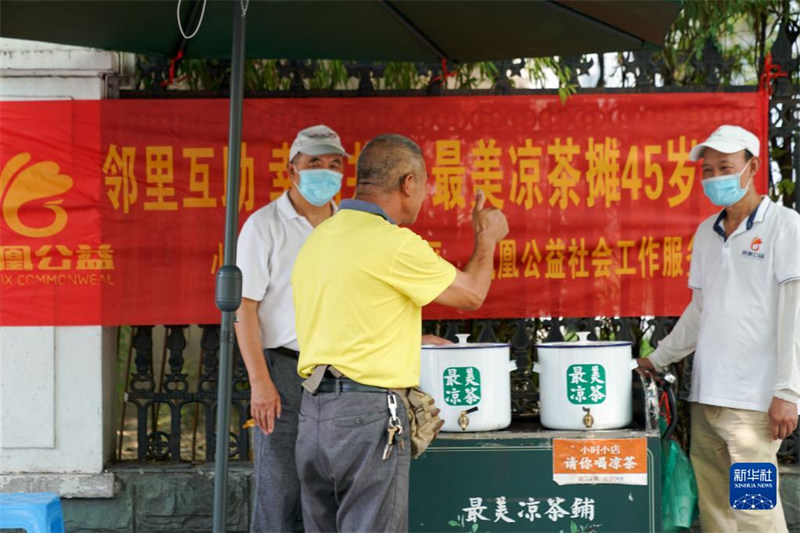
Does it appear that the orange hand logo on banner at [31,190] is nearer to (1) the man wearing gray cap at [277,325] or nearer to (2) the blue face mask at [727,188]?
(1) the man wearing gray cap at [277,325]

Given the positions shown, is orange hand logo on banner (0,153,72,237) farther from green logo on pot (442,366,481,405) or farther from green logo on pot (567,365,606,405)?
green logo on pot (567,365,606,405)

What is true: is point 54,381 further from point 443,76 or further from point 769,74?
point 769,74

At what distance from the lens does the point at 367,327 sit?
281 centimetres

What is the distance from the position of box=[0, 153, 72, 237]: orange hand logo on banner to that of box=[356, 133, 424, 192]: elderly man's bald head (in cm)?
236

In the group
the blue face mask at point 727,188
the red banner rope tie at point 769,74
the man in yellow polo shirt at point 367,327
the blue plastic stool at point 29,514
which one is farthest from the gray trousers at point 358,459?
the red banner rope tie at point 769,74

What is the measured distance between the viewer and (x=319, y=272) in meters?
2.85

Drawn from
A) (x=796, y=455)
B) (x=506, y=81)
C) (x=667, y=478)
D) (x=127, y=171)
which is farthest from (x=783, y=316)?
(x=127, y=171)

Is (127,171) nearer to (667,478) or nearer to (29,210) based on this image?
(29,210)

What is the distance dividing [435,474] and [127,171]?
7.59 ft

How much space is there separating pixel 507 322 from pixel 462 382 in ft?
4.64

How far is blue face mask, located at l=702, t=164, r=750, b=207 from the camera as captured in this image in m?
3.72

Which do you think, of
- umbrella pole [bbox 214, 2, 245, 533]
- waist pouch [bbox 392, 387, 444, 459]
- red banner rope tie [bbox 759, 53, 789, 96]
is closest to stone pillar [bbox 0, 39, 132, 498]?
umbrella pole [bbox 214, 2, 245, 533]

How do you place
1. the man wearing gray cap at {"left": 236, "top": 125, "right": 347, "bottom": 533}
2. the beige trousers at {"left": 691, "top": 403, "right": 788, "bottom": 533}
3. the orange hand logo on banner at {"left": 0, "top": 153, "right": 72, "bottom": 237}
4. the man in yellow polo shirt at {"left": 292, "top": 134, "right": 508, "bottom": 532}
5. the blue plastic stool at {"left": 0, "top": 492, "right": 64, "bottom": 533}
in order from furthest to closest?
the orange hand logo on banner at {"left": 0, "top": 153, "right": 72, "bottom": 237} < the beige trousers at {"left": 691, "top": 403, "right": 788, "bottom": 533} < the man wearing gray cap at {"left": 236, "top": 125, "right": 347, "bottom": 533} < the blue plastic stool at {"left": 0, "top": 492, "right": 64, "bottom": 533} < the man in yellow polo shirt at {"left": 292, "top": 134, "right": 508, "bottom": 532}

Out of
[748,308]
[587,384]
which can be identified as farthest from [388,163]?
[748,308]
